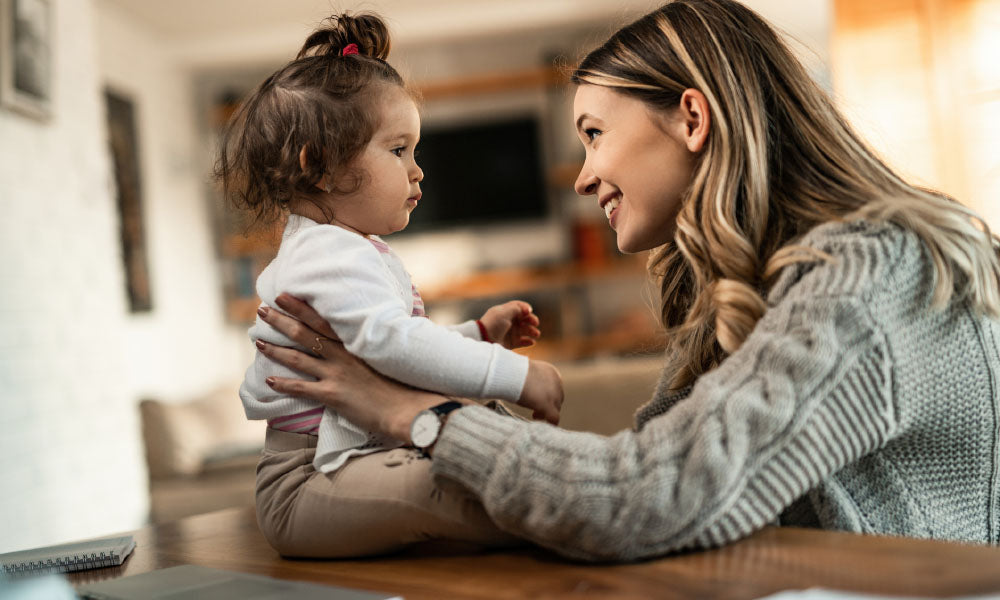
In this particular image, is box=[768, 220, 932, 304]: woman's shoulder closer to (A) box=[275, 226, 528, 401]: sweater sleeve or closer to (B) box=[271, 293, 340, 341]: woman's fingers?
(A) box=[275, 226, 528, 401]: sweater sleeve

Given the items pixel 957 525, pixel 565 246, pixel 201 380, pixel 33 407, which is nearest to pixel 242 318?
pixel 201 380

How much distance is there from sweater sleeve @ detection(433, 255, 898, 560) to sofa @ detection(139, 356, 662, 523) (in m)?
1.65

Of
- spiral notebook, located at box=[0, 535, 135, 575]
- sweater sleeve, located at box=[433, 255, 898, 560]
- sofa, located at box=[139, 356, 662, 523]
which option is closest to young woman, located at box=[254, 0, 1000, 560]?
sweater sleeve, located at box=[433, 255, 898, 560]

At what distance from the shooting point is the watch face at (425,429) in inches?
35.5

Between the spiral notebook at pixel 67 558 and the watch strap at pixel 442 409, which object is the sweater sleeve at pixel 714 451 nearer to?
the watch strap at pixel 442 409

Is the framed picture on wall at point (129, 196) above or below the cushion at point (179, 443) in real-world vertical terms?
above

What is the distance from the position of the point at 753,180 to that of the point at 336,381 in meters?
0.54

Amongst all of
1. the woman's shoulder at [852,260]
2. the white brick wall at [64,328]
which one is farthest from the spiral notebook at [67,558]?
the white brick wall at [64,328]

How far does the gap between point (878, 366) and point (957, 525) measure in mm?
286

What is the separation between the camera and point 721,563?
759 mm

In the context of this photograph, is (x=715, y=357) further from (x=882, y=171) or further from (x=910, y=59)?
(x=910, y=59)

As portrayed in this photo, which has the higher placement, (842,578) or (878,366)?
(878,366)

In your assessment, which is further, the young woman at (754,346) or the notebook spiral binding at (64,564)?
the notebook spiral binding at (64,564)

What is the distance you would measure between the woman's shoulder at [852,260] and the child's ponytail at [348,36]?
2.23 ft
